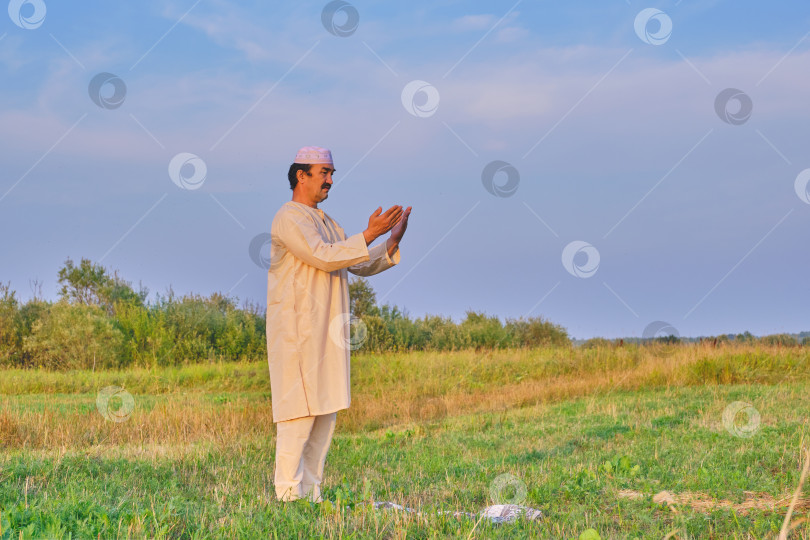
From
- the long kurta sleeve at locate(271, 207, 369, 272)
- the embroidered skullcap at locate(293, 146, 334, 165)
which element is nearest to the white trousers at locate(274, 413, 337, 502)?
the long kurta sleeve at locate(271, 207, 369, 272)

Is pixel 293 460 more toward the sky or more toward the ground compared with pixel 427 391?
more toward the ground

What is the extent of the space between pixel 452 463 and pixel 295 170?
12.4 feet

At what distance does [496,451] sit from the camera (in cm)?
877

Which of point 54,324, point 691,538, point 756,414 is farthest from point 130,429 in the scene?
point 54,324

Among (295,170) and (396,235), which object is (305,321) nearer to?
(396,235)

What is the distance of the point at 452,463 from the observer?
7.77m

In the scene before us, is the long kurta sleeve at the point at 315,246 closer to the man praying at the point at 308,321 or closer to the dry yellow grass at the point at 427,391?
the man praying at the point at 308,321

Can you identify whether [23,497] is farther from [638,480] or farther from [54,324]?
[54,324]

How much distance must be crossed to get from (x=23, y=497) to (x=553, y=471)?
4.43 metres

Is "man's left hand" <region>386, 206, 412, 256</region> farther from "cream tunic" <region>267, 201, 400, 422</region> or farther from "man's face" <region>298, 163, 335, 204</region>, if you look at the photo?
"man's face" <region>298, 163, 335, 204</region>

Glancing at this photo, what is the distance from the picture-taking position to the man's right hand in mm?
4980

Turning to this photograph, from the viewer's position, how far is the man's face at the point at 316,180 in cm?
543

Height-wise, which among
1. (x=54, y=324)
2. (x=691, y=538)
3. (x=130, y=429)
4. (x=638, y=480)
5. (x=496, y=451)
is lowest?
(x=691, y=538)

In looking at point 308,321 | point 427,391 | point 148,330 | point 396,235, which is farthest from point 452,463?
point 148,330
